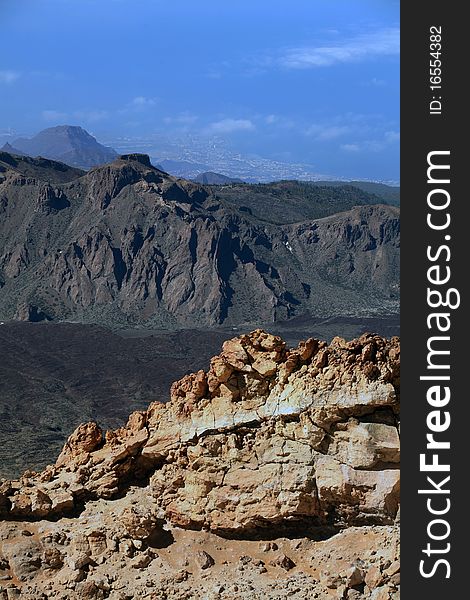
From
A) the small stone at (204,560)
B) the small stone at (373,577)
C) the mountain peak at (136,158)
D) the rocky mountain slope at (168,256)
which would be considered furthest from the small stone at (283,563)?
the mountain peak at (136,158)

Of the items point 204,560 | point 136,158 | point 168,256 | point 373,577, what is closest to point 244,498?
point 204,560

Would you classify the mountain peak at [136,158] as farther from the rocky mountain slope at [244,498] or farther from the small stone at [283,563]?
the small stone at [283,563]

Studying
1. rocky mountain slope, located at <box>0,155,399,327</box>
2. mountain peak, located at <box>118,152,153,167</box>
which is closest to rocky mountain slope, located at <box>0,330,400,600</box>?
rocky mountain slope, located at <box>0,155,399,327</box>

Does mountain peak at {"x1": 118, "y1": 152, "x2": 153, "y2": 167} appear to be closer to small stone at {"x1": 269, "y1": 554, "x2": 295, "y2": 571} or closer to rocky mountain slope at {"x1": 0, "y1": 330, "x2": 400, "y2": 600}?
rocky mountain slope at {"x1": 0, "y1": 330, "x2": 400, "y2": 600}

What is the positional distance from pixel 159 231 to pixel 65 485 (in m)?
99.4

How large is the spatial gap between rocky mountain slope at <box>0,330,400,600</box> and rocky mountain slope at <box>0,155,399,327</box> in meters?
86.0

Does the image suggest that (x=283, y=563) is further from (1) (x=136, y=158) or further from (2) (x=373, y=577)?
(1) (x=136, y=158)

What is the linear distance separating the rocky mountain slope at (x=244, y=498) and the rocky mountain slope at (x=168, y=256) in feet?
282

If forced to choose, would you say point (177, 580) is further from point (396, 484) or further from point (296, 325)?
point (296, 325)

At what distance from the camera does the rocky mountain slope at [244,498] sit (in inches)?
642

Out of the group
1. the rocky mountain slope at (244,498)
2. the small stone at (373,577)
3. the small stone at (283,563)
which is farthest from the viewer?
the small stone at (283,563)

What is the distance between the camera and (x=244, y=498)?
56.2 ft

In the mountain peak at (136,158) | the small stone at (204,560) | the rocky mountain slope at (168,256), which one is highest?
the mountain peak at (136,158)

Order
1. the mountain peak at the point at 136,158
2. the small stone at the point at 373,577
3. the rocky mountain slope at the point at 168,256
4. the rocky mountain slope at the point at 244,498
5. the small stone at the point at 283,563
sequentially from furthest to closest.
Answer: the mountain peak at the point at 136,158, the rocky mountain slope at the point at 168,256, the small stone at the point at 283,563, the rocky mountain slope at the point at 244,498, the small stone at the point at 373,577
